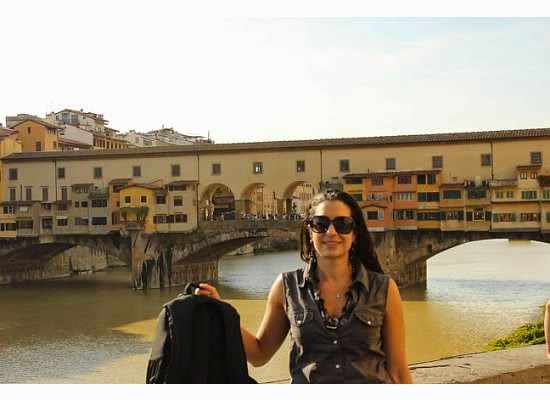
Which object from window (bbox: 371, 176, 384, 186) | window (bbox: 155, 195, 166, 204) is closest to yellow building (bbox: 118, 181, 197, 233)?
window (bbox: 155, 195, 166, 204)

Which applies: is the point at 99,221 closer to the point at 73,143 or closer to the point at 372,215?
the point at 73,143

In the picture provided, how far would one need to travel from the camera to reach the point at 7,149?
66.9 ft

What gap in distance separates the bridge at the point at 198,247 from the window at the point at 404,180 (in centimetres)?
110

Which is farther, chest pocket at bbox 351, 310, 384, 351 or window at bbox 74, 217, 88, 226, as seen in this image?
window at bbox 74, 217, 88, 226

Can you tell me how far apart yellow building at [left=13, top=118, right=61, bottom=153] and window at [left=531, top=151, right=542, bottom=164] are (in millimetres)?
12892

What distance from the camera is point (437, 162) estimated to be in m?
16.8

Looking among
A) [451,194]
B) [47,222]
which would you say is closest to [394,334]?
[451,194]

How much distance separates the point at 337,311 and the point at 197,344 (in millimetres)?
298

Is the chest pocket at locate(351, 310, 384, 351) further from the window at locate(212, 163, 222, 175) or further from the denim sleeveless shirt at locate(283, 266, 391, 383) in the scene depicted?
the window at locate(212, 163, 222, 175)

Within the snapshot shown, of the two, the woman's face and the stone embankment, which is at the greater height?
the woman's face

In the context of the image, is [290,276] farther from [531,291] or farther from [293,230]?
[293,230]

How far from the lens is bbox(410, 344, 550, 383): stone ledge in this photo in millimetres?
2322

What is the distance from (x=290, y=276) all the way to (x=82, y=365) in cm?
863
